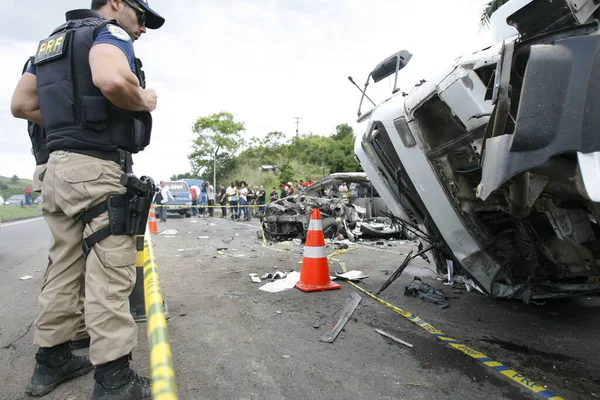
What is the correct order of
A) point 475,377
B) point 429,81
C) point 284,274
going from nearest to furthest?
point 475,377
point 429,81
point 284,274

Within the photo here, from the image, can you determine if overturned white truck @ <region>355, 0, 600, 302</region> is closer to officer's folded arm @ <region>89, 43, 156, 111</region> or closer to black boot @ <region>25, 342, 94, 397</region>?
officer's folded arm @ <region>89, 43, 156, 111</region>

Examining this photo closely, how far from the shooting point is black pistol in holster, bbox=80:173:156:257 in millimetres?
1919

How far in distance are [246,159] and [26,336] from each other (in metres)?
39.3

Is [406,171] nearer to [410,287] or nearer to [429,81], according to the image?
[429,81]

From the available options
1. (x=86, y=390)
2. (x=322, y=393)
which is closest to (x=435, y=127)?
(x=322, y=393)

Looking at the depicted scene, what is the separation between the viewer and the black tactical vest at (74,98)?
196cm

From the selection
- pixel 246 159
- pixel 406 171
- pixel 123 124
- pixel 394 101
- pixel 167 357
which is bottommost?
pixel 167 357

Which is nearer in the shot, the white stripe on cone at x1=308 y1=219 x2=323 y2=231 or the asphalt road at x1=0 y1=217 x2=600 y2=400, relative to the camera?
the asphalt road at x1=0 y1=217 x2=600 y2=400

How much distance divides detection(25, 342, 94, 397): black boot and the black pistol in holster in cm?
61

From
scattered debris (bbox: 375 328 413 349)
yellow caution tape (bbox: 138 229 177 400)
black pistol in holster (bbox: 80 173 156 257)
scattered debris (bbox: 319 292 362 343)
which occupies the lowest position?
scattered debris (bbox: 375 328 413 349)

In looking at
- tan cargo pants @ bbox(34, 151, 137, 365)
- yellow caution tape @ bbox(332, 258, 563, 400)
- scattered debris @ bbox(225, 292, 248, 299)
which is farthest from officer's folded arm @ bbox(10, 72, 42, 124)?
yellow caution tape @ bbox(332, 258, 563, 400)

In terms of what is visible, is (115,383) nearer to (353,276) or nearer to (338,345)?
(338,345)

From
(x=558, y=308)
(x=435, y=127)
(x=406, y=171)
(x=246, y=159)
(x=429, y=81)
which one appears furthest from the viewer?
(x=246, y=159)

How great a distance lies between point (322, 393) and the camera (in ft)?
6.97
